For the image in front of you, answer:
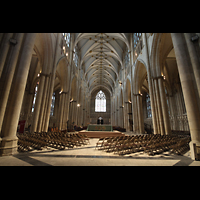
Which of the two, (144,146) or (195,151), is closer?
(195,151)

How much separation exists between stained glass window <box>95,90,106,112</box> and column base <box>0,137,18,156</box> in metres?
38.1

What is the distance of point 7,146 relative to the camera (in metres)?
4.69

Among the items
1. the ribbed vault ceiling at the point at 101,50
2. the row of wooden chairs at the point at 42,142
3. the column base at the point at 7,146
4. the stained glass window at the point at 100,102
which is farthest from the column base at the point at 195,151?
the stained glass window at the point at 100,102

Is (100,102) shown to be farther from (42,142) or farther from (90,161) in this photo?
(90,161)

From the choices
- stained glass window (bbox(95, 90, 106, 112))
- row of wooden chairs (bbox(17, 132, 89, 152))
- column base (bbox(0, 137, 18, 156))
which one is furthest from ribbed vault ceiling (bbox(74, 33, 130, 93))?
column base (bbox(0, 137, 18, 156))

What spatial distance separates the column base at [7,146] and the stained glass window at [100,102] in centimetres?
3809

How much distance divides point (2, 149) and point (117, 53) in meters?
25.2

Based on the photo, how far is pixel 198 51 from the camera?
5074mm

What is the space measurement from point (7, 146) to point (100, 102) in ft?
129

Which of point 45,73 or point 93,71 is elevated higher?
point 93,71

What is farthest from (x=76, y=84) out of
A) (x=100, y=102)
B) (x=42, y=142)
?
(x=100, y=102)

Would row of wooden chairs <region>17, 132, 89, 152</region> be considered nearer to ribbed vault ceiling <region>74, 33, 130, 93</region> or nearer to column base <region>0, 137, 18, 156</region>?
column base <region>0, 137, 18, 156</region>
